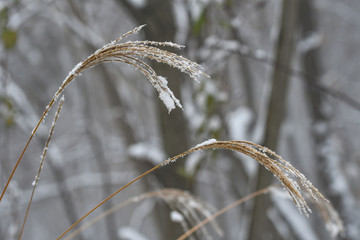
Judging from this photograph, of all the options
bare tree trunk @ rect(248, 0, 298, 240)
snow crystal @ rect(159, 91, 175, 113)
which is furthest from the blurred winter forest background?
snow crystal @ rect(159, 91, 175, 113)

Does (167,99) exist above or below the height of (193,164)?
below

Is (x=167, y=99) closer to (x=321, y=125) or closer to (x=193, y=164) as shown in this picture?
(x=193, y=164)

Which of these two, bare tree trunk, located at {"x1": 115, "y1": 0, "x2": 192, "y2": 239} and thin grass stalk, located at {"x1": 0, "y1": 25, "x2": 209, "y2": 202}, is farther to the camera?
bare tree trunk, located at {"x1": 115, "y1": 0, "x2": 192, "y2": 239}

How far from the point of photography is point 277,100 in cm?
156

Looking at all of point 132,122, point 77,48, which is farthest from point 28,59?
point 132,122

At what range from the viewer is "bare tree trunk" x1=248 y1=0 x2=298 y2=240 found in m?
1.54

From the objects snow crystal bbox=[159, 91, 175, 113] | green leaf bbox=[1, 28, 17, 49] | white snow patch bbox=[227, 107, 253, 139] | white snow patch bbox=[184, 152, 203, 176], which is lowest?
snow crystal bbox=[159, 91, 175, 113]

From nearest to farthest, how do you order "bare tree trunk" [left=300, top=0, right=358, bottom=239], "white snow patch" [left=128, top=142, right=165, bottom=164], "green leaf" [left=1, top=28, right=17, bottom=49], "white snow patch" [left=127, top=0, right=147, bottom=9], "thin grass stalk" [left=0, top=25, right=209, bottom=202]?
1. "thin grass stalk" [left=0, top=25, right=209, bottom=202]
2. "white snow patch" [left=127, top=0, right=147, bottom=9]
3. "green leaf" [left=1, top=28, right=17, bottom=49]
4. "white snow patch" [left=128, top=142, right=165, bottom=164]
5. "bare tree trunk" [left=300, top=0, right=358, bottom=239]

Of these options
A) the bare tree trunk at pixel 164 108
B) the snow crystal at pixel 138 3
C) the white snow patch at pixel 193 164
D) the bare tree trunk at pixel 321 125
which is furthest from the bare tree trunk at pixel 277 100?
the bare tree trunk at pixel 321 125

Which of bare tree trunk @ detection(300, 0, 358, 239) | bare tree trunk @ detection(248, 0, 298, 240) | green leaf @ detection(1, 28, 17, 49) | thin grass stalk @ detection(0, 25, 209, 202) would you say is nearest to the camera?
thin grass stalk @ detection(0, 25, 209, 202)

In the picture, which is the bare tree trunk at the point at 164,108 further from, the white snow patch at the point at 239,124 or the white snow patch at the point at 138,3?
the white snow patch at the point at 239,124

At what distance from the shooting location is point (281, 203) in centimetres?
226

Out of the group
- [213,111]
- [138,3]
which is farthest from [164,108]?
[138,3]

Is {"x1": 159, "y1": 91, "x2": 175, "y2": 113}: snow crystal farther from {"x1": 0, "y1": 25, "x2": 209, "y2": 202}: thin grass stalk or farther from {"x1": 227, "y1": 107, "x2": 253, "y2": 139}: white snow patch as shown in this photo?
{"x1": 227, "y1": 107, "x2": 253, "y2": 139}: white snow patch
